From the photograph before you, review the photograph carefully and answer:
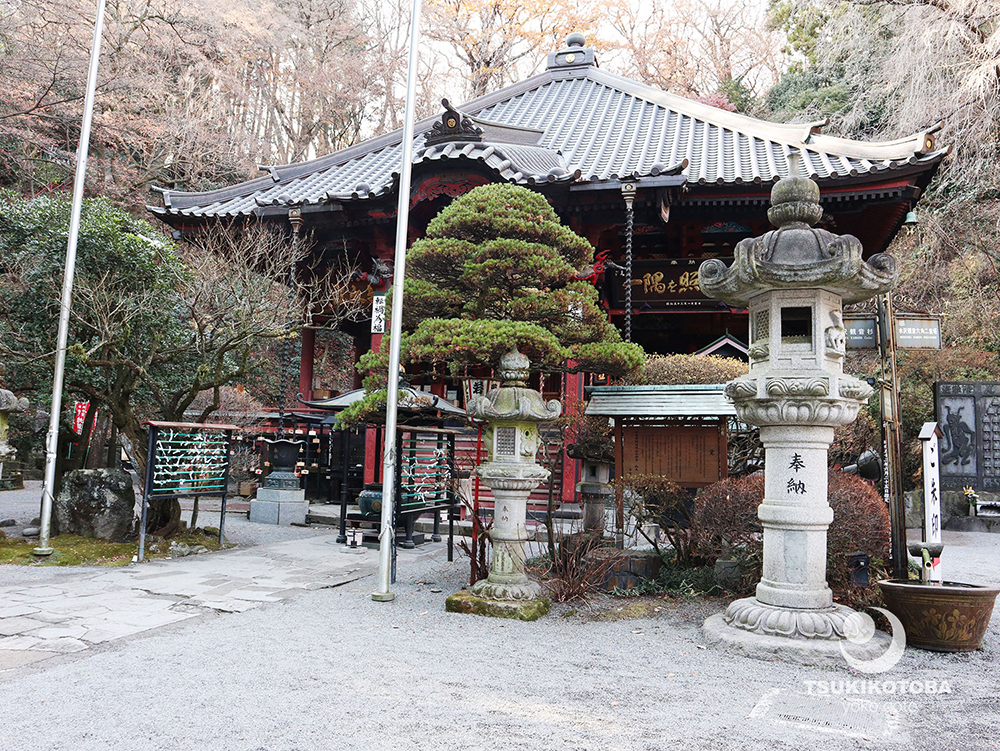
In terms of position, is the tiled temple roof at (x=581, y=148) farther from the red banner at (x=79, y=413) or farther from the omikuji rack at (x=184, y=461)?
the omikuji rack at (x=184, y=461)

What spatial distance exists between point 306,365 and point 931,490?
40.3ft

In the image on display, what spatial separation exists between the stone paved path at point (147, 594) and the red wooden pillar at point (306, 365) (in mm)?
6373

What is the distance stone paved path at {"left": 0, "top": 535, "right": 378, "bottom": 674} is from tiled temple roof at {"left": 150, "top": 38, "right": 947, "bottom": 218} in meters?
5.94

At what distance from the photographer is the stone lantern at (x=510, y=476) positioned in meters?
5.94

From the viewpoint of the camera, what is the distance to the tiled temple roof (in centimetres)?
1041

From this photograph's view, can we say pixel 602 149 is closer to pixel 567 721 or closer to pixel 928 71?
pixel 928 71

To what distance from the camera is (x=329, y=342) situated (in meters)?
22.4

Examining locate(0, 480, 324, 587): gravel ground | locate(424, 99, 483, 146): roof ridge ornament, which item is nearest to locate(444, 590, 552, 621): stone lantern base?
locate(0, 480, 324, 587): gravel ground

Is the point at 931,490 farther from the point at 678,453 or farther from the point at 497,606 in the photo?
the point at 497,606

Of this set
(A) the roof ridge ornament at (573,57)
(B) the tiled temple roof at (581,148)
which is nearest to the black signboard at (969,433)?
(B) the tiled temple roof at (581,148)

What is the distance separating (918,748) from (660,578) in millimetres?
3632

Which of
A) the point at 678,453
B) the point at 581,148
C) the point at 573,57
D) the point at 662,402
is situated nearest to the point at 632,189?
the point at 581,148

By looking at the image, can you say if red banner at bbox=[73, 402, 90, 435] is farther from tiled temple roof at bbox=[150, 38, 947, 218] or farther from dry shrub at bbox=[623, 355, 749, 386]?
dry shrub at bbox=[623, 355, 749, 386]

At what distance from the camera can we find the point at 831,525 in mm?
5895
